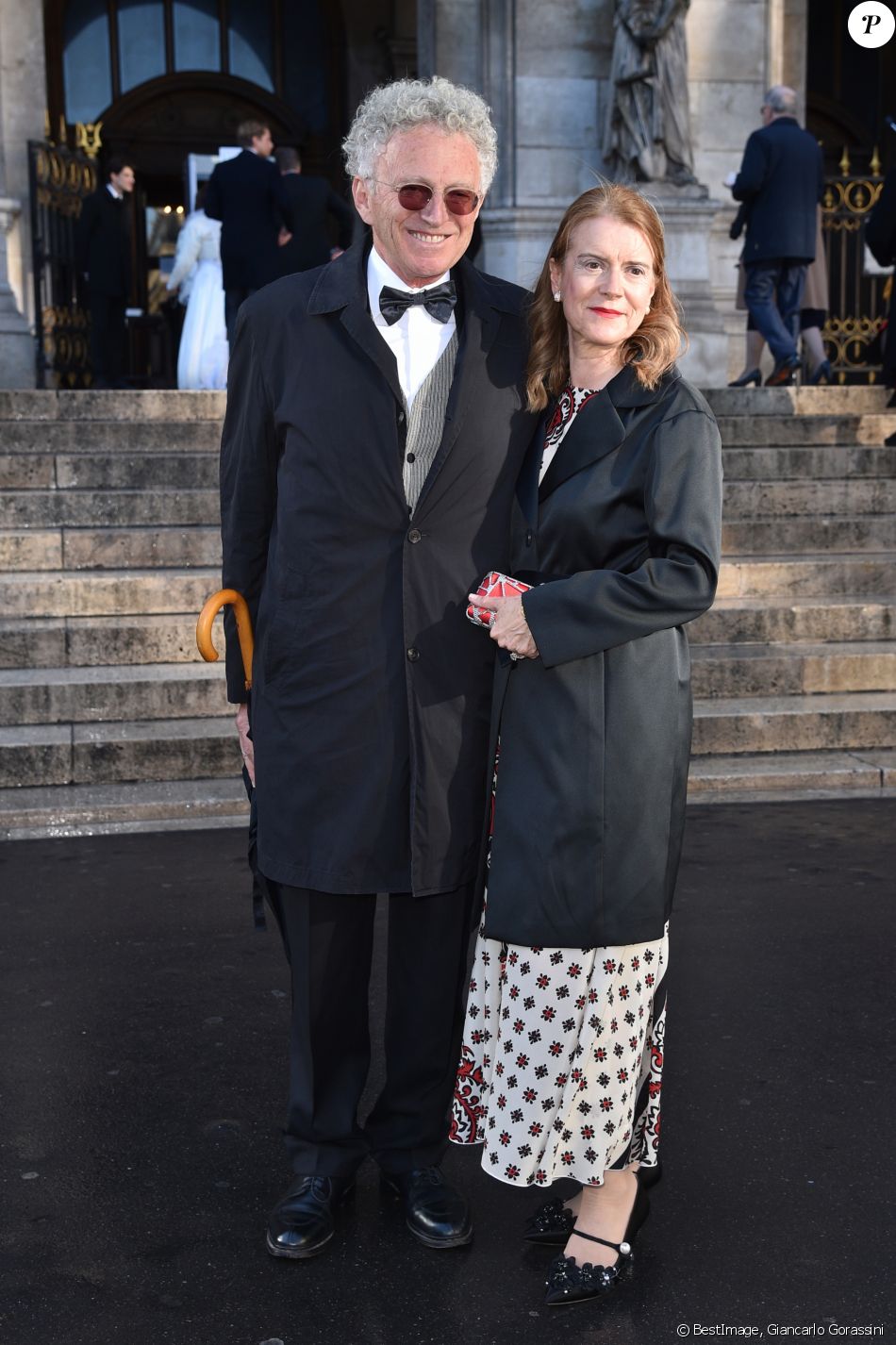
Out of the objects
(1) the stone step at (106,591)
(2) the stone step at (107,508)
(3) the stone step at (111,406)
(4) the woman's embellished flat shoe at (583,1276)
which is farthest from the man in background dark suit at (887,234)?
(4) the woman's embellished flat shoe at (583,1276)

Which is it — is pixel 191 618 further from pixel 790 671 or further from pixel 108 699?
pixel 790 671

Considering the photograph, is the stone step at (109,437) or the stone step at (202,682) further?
the stone step at (109,437)

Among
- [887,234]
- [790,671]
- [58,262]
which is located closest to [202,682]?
[790,671]

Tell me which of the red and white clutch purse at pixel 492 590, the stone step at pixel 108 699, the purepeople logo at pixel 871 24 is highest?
the purepeople logo at pixel 871 24

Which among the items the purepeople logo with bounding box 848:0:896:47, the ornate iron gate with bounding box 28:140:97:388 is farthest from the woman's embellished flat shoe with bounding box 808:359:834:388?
the purepeople logo with bounding box 848:0:896:47

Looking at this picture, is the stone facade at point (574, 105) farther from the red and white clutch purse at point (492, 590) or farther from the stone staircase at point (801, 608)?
the red and white clutch purse at point (492, 590)

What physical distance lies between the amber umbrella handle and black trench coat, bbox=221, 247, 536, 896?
11 centimetres

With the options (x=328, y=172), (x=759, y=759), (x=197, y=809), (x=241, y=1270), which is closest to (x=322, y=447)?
(x=241, y=1270)

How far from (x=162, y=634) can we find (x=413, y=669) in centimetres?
449

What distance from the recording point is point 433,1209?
3.24 metres

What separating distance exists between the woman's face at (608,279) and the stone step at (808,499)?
6101 mm

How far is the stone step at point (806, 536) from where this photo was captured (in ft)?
28.8

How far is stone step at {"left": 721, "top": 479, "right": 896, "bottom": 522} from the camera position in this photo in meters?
9.13

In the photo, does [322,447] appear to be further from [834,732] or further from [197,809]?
[834,732]
